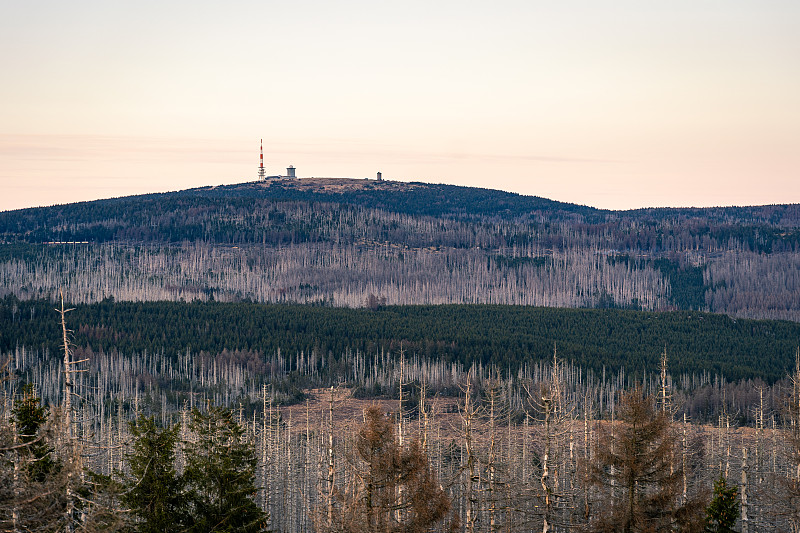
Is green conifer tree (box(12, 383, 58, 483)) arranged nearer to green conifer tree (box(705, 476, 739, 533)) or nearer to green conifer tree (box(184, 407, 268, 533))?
green conifer tree (box(184, 407, 268, 533))

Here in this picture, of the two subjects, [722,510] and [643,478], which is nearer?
[643,478]

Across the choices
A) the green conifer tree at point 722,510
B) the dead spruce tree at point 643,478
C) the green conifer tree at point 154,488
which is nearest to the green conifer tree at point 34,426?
the green conifer tree at point 154,488

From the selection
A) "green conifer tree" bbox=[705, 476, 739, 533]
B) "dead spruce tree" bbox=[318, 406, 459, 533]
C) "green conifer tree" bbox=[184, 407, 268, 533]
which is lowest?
"green conifer tree" bbox=[705, 476, 739, 533]

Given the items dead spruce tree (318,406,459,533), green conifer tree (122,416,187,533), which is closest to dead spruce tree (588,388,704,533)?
dead spruce tree (318,406,459,533)

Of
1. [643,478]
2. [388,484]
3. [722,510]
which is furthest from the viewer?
[722,510]

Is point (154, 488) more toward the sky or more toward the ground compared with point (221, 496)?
more toward the sky

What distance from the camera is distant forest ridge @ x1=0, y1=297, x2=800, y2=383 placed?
160250mm

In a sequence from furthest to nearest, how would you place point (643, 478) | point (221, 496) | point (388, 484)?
point (643, 478)
point (221, 496)
point (388, 484)

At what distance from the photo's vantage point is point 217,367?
519ft

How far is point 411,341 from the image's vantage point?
17625 centimetres

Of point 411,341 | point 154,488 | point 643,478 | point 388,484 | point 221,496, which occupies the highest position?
point 388,484

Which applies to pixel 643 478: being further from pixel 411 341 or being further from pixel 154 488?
pixel 411 341

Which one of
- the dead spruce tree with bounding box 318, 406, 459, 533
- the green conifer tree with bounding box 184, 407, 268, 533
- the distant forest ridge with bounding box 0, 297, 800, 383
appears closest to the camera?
the dead spruce tree with bounding box 318, 406, 459, 533

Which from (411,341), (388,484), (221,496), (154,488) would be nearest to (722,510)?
(388,484)
